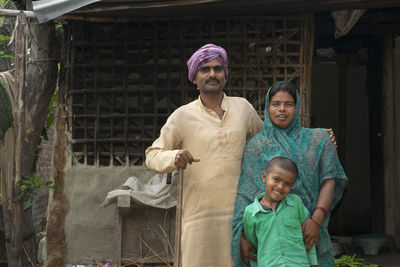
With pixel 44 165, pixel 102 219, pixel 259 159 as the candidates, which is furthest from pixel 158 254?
pixel 44 165

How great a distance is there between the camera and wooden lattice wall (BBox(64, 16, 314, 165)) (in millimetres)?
4656

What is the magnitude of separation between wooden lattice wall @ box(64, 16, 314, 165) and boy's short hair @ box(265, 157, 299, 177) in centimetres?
237

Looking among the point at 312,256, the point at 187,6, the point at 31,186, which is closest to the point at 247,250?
the point at 312,256

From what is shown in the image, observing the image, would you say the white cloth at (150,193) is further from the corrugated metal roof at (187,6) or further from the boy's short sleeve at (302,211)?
the boy's short sleeve at (302,211)

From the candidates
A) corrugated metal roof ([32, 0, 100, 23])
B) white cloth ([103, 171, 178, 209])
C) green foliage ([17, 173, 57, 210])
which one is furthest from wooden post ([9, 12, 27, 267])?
white cloth ([103, 171, 178, 209])

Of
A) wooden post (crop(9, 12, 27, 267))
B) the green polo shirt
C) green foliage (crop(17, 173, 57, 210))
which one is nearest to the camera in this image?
the green polo shirt

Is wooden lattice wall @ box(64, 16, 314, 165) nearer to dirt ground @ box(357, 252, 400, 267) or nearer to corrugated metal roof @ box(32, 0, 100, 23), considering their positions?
corrugated metal roof @ box(32, 0, 100, 23)

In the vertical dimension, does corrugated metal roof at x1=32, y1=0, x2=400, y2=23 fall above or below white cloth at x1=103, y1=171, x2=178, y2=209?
above

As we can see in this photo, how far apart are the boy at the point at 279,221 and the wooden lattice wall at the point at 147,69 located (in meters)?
2.39

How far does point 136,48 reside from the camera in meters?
4.82

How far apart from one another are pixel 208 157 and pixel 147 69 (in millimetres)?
2360

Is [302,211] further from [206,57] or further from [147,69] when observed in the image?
[147,69]

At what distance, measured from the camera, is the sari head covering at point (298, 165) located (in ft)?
7.96

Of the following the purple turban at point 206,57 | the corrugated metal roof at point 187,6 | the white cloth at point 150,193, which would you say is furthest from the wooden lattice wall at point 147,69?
the purple turban at point 206,57
